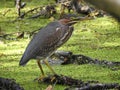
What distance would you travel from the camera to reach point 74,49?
3.92 metres

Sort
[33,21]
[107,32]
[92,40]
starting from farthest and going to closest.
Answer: [33,21] → [107,32] → [92,40]

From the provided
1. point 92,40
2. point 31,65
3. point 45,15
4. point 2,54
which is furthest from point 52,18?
point 31,65

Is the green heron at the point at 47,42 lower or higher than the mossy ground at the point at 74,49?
higher

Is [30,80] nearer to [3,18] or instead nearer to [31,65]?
[31,65]

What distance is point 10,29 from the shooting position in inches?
189

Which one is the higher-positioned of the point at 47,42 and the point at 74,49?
the point at 47,42

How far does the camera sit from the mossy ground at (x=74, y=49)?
2.93 metres

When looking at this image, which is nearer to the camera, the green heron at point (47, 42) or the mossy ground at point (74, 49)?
the green heron at point (47, 42)

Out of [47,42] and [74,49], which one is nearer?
[47,42]

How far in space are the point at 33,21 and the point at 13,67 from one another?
6.75ft

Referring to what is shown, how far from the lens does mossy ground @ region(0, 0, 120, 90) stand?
9.61ft

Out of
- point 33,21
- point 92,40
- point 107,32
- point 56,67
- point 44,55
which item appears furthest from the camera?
point 33,21

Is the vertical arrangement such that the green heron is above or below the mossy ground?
above

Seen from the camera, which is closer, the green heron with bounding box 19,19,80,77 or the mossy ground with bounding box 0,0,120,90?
the green heron with bounding box 19,19,80,77
